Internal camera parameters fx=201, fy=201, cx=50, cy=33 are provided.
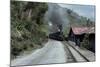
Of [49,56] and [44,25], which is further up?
[44,25]

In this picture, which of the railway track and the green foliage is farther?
the railway track

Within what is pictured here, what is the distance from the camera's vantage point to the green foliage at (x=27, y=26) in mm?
2133

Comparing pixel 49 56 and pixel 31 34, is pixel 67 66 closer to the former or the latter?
pixel 49 56

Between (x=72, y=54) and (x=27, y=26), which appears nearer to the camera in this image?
(x=27, y=26)

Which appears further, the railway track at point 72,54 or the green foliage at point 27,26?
the railway track at point 72,54

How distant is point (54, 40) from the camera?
231 centimetres

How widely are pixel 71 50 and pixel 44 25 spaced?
1.49ft

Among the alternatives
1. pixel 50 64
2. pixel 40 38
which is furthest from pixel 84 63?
pixel 40 38

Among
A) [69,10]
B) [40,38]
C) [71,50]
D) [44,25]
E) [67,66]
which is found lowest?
[67,66]

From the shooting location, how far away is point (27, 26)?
220 cm

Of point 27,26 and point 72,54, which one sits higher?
point 27,26

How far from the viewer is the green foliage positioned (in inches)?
84.0

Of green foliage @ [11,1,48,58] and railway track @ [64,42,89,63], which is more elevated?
green foliage @ [11,1,48,58]

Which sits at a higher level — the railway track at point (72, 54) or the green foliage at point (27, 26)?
the green foliage at point (27, 26)
